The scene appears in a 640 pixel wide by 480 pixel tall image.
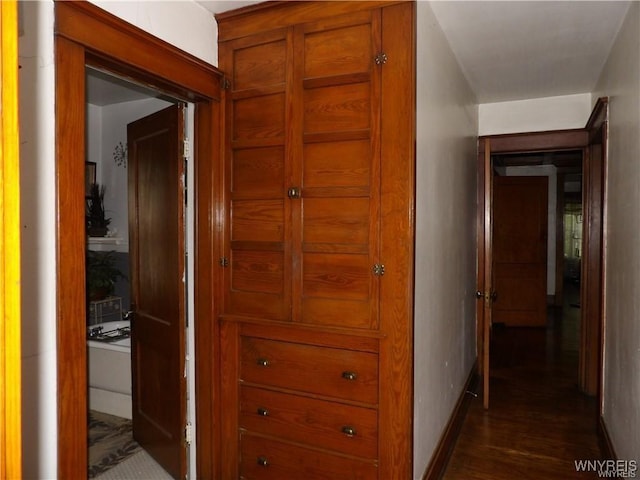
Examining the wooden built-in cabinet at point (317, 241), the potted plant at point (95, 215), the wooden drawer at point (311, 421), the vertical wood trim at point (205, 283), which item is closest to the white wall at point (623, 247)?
the wooden built-in cabinet at point (317, 241)

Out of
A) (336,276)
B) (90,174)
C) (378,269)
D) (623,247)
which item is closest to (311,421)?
(336,276)

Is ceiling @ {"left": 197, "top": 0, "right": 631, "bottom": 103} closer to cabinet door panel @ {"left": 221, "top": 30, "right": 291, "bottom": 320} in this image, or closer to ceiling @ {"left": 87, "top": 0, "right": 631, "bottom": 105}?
ceiling @ {"left": 87, "top": 0, "right": 631, "bottom": 105}

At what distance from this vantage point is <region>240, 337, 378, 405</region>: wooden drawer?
2051 mm

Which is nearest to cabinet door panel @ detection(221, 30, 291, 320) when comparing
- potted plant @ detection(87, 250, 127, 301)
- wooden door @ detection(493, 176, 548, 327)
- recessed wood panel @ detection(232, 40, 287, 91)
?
recessed wood panel @ detection(232, 40, 287, 91)

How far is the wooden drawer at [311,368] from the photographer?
2.05 metres

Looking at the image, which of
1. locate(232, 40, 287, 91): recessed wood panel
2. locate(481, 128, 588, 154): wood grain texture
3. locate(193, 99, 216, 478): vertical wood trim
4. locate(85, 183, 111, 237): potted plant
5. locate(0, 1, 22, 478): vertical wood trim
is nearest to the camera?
locate(0, 1, 22, 478): vertical wood trim

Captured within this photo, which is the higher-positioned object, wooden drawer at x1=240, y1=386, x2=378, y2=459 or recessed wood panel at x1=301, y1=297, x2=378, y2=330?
recessed wood panel at x1=301, y1=297, x2=378, y2=330

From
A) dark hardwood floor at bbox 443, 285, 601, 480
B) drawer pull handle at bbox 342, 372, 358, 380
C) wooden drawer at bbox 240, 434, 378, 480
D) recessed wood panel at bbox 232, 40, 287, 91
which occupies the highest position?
recessed wood panel at bbox 232, 40, 287, 91

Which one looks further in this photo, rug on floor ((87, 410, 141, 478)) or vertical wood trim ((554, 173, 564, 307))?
vertical wood trim ((554, 173, 564, 307))

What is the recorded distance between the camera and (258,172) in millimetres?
2271

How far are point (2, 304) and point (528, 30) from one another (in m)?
2.76

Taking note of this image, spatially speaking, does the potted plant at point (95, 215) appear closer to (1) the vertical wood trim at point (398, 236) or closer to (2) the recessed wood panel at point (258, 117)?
(2) the recessed wood panel at point (258, 117)

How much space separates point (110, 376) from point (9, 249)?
2762 millimetres

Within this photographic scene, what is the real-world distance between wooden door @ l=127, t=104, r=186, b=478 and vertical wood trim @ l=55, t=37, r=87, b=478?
77 cm
